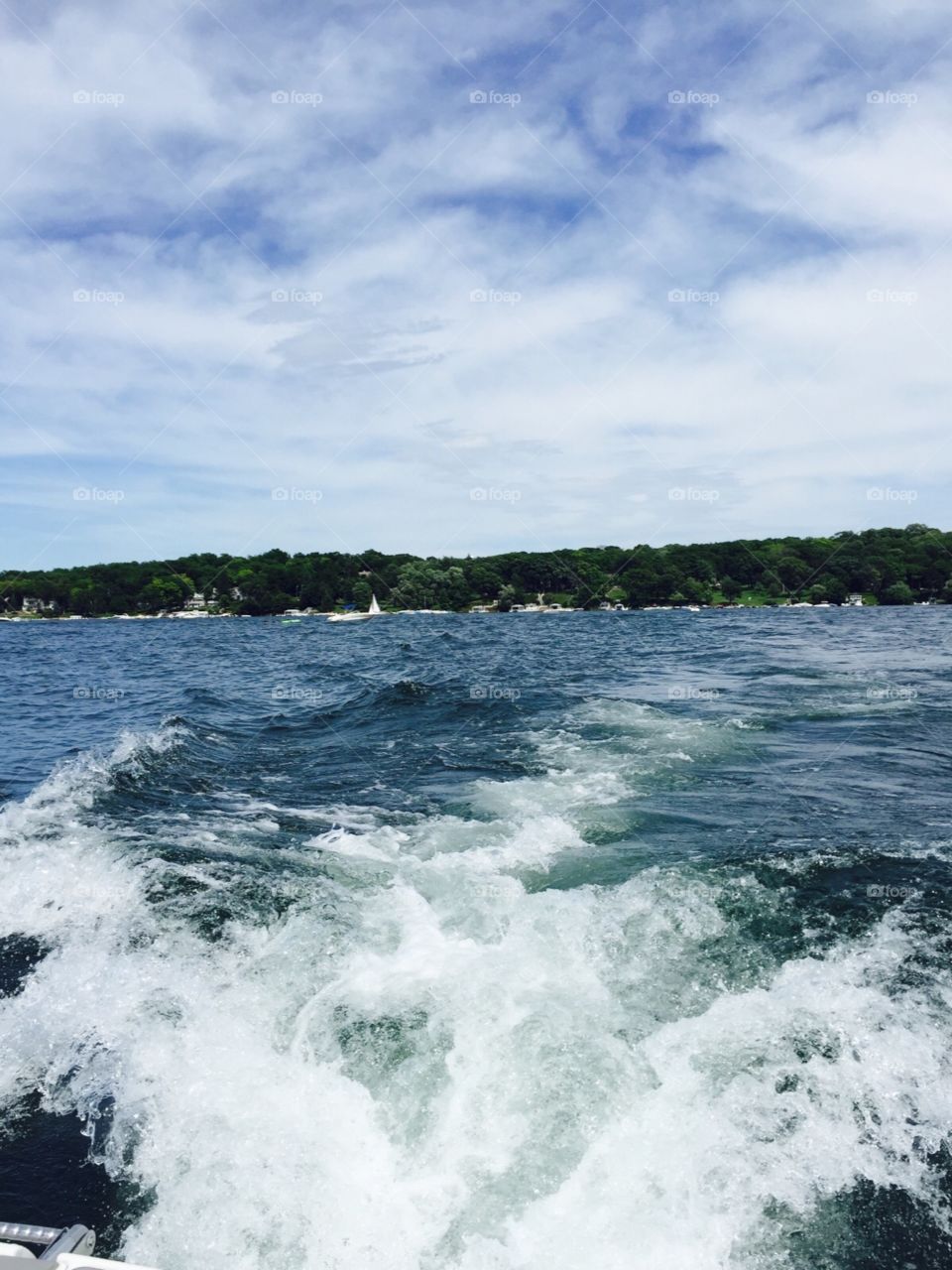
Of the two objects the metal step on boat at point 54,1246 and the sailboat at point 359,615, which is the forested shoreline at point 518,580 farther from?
the metal step on boat at point 54,1246

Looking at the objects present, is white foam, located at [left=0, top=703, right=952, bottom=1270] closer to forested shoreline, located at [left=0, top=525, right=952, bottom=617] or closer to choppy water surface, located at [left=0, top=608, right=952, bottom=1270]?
choppy water surface, located at [left=0, top=608, right=952, bottom=1270]

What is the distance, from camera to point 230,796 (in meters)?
14.6

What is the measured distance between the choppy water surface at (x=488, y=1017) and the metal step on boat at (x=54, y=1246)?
2.06 meters

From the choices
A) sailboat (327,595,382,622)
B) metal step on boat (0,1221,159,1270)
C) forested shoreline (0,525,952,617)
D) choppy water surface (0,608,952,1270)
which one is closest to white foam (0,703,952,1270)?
choppy water surface (0,608,952,1270)

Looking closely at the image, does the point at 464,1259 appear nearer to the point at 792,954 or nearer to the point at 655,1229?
the point at 655,1229

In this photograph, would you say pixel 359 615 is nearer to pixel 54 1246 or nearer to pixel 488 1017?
pixel 488 1017

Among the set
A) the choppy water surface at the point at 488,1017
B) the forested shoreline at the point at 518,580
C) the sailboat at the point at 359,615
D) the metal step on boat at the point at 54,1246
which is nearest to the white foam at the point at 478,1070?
the choppy water surface at the point at 488,1017

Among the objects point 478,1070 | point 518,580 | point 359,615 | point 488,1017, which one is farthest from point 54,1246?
point 518,580

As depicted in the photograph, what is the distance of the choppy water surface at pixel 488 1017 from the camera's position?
5.16 meters

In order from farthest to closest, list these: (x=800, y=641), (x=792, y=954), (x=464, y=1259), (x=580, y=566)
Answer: (x=580, y=566) → (x=800, y=641) → (x=792, y=954) → (x=464, y=1259)

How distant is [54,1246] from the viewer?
332 centimetres

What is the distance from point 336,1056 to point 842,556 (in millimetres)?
146057

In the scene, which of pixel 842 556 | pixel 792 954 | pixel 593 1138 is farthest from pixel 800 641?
pixel 842 556

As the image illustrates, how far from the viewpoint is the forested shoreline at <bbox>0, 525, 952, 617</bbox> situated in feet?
425
